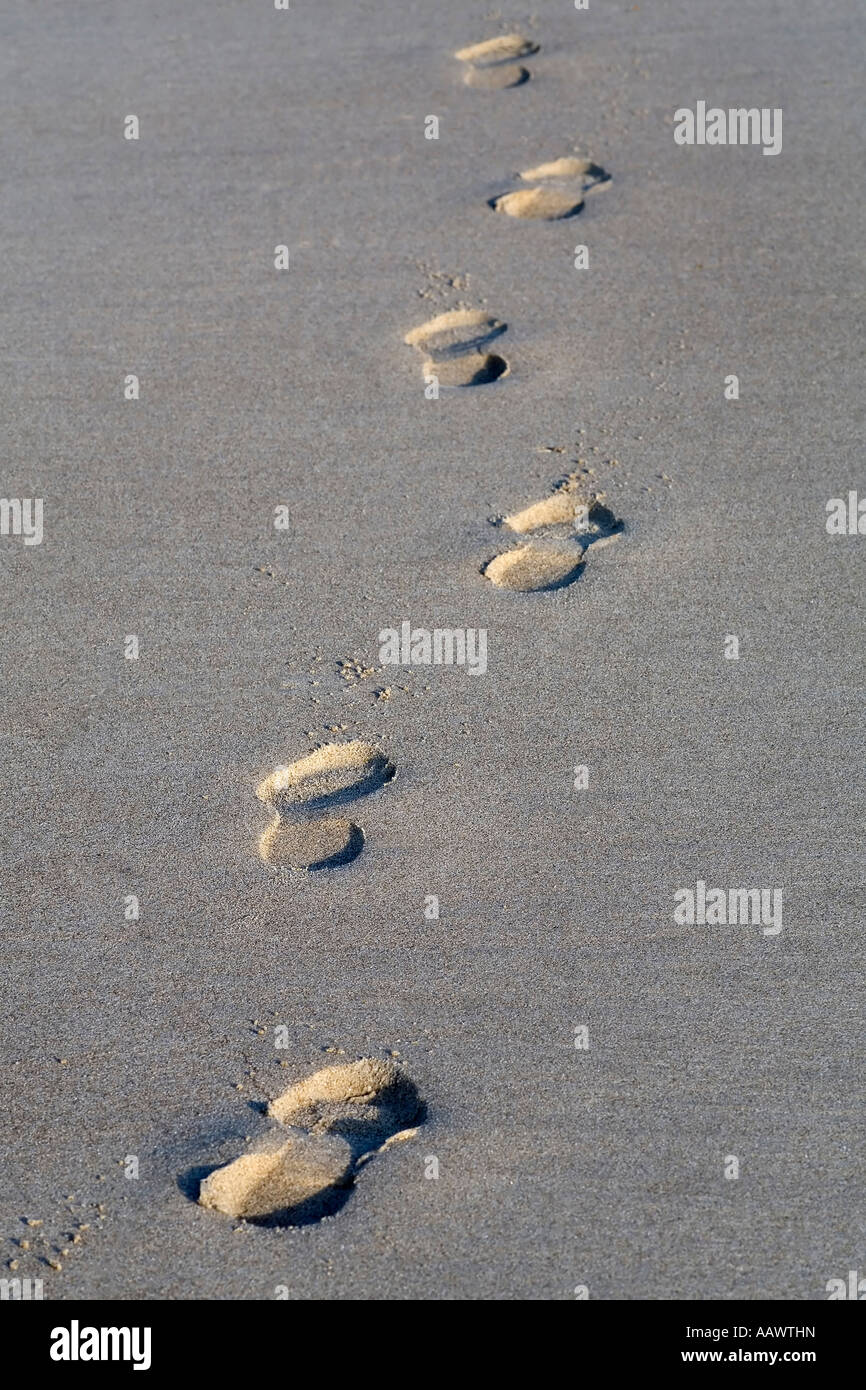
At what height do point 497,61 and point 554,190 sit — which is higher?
point 497,61

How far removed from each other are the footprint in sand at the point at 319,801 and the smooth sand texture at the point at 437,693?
0.12 feet

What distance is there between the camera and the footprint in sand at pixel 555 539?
11.1ft

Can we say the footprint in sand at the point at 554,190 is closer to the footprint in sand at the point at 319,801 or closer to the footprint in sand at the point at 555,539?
the footprint in sand at the point at 555,539

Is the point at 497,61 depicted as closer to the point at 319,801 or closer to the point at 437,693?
the point at 437,693

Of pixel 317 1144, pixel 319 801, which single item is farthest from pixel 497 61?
pixel 317 1144

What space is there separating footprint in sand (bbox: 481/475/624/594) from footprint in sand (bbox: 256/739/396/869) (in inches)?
26.8

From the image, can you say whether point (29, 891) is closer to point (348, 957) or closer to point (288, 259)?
point (348, 957)

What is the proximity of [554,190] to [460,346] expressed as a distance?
1101 mm

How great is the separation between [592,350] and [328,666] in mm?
1589

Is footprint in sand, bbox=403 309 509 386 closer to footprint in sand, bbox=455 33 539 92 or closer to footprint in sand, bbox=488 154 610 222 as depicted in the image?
footprint in sand, bbox=488 154 610 222

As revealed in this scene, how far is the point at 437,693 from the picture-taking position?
3.11m

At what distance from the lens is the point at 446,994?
2.50 m

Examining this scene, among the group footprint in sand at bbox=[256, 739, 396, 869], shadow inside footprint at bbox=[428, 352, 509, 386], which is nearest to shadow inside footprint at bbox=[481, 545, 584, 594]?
footprint in sand at bbox=[256, 739, 396, 869]
